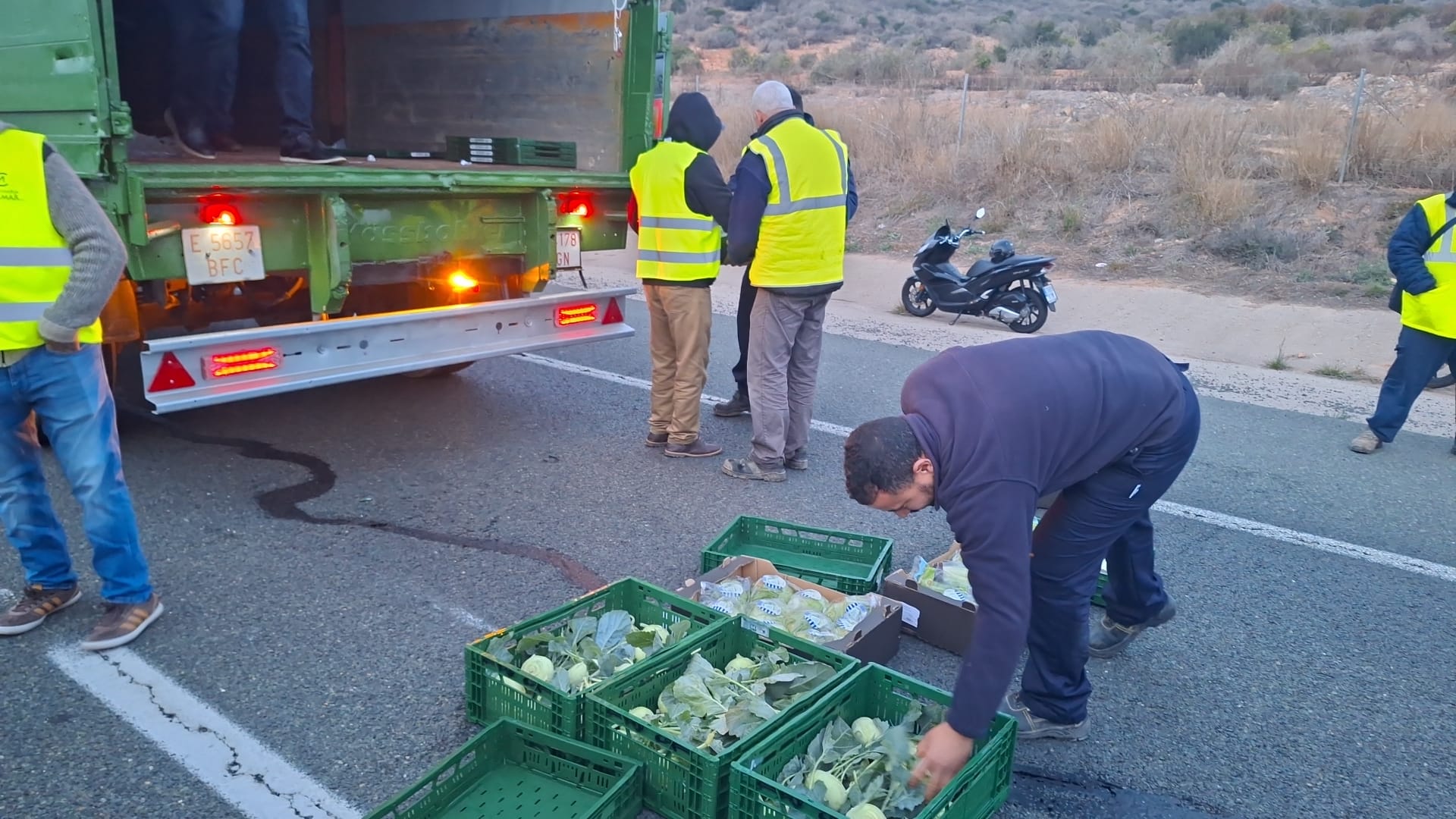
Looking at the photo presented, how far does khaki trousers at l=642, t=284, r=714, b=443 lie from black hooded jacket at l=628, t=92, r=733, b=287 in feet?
0.35

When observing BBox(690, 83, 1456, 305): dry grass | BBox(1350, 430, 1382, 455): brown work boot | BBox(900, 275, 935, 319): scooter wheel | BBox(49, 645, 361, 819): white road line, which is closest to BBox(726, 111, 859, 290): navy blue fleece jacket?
BBox(49, 645, 361, 819): white road line

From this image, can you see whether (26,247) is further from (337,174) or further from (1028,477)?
(1028,477)

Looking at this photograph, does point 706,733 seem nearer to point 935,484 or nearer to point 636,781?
point 636,781

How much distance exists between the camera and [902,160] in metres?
15.6

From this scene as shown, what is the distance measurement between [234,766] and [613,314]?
346cm

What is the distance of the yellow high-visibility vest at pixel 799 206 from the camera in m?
5.20

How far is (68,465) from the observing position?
11.3 feet

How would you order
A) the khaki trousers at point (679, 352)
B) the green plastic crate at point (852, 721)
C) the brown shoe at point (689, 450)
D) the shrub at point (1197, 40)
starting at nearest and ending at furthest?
the green plastic crate at point (852, 721) → the khaki trousers at point (679, 352) → the brown shoe at point (689, 450) → the shrub at point (1197, 40)

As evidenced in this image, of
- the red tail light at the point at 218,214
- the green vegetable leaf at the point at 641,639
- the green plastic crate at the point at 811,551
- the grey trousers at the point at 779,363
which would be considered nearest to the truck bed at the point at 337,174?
the red tail light at the point at 218,214

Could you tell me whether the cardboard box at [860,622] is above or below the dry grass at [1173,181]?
below

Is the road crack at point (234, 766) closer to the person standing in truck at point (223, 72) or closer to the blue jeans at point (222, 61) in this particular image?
the person standing in truck at point (223, 72)

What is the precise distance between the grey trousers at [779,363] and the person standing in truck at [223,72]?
2330mm

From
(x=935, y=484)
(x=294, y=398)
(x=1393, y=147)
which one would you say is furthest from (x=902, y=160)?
(x=935, y=484)

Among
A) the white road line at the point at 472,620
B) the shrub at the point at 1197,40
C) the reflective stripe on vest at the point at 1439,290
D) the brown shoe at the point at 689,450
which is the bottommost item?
the white road line at the point at 472,620
